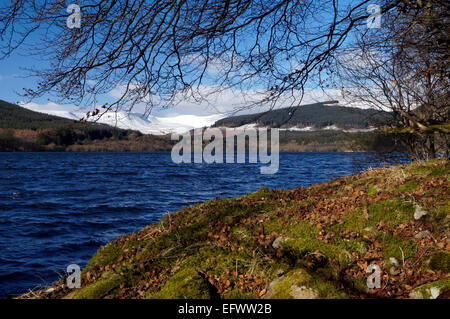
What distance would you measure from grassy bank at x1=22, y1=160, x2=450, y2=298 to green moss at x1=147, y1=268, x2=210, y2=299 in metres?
0.02

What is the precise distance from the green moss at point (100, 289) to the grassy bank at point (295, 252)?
0.05 feet

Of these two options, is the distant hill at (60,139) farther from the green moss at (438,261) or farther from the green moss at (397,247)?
the green moss at (438,261)

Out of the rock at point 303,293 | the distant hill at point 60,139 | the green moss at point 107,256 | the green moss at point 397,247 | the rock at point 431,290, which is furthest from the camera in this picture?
the distant hill at point 60,139

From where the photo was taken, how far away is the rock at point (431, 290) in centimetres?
311

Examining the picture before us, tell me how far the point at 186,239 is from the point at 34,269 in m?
6.28

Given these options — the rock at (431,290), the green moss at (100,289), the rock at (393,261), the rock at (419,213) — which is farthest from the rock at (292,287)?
the rock at (419,213)

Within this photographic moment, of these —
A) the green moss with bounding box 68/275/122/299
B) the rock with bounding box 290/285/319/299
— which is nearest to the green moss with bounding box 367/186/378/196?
the rock with bounding box 290/285/319/299

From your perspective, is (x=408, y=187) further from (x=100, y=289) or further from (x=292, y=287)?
(x=100, y=289)

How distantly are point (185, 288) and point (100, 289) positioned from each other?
144 centimetres

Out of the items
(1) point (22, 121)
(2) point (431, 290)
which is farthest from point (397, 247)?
(1) point (22, 121)

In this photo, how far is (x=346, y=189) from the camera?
776 centimetres

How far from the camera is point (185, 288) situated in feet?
12.9
